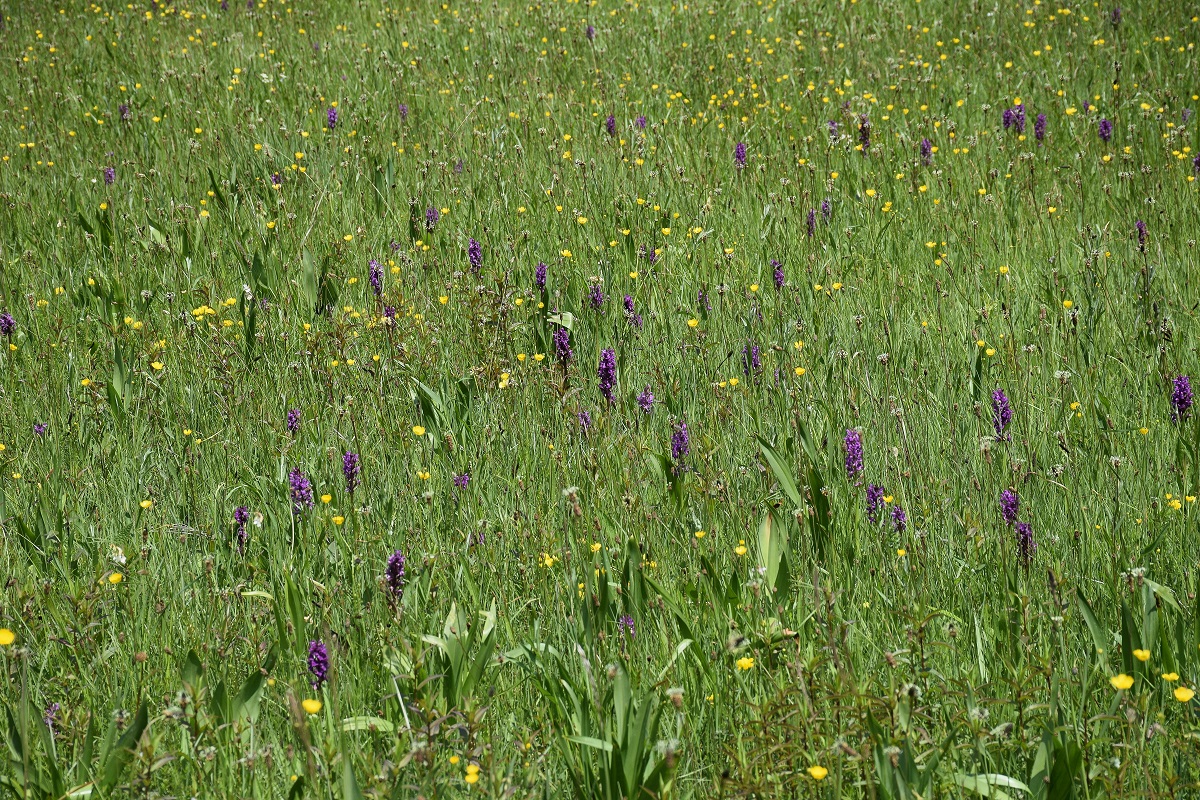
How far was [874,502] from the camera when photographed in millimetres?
2402

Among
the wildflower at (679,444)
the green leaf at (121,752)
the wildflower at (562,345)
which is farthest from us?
the wildflower at (562,345)

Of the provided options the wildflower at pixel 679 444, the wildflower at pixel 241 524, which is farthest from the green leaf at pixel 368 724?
the wildflower at pixel 679 444

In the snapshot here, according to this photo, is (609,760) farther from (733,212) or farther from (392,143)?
(392,143)

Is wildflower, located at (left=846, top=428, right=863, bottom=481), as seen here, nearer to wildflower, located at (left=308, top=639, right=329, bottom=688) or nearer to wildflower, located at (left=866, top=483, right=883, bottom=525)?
wildflower, located at (left=866, top=483, right=883, bottom=525)

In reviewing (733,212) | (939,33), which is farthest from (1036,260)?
(939,33)

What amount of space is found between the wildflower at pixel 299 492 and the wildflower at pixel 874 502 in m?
1.39

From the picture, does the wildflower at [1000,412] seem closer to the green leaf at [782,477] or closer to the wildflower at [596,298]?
the green leaf at [782,477]

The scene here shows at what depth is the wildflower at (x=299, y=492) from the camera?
253cm

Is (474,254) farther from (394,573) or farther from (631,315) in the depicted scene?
(394,573)

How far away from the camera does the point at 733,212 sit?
4508mm

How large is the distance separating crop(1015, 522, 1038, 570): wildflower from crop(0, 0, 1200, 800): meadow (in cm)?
3

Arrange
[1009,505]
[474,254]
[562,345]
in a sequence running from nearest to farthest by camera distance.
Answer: [1009,505], [562,345], [474,254]

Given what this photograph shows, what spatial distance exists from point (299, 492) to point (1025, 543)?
1727 mm

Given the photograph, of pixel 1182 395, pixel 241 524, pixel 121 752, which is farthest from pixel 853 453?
pixel 121 752
